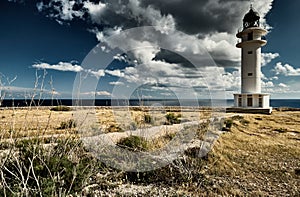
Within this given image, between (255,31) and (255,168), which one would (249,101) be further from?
(255,168)

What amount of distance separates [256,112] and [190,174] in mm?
19452

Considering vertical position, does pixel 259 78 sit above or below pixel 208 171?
above

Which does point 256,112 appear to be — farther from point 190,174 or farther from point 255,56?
point 190,174

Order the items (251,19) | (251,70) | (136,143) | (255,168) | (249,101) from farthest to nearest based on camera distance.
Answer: (251,19) → (251,70) → (249,101) → (136,143) → (255,168)

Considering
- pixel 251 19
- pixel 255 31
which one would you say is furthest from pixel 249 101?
pixel 251 19

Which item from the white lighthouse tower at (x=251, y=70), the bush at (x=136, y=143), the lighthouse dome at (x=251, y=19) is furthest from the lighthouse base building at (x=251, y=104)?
the bush at (x=136, y=143)

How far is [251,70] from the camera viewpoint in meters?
23.1

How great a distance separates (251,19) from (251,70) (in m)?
5.94

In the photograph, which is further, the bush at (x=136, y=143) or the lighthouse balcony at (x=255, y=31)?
the lighthouse balcony at (x=255, y=31)

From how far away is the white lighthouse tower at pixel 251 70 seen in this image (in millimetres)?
22406

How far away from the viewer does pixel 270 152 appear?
23.9ft

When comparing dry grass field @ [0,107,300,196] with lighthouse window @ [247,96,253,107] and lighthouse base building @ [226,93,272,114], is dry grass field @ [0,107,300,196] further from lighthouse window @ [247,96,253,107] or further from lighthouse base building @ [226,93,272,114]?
lighthouse window @ [247,96,253,107]

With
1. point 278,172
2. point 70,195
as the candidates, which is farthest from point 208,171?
point 70,195

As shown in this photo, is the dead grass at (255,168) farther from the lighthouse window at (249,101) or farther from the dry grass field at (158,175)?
the lighthouse window at (249,101)
